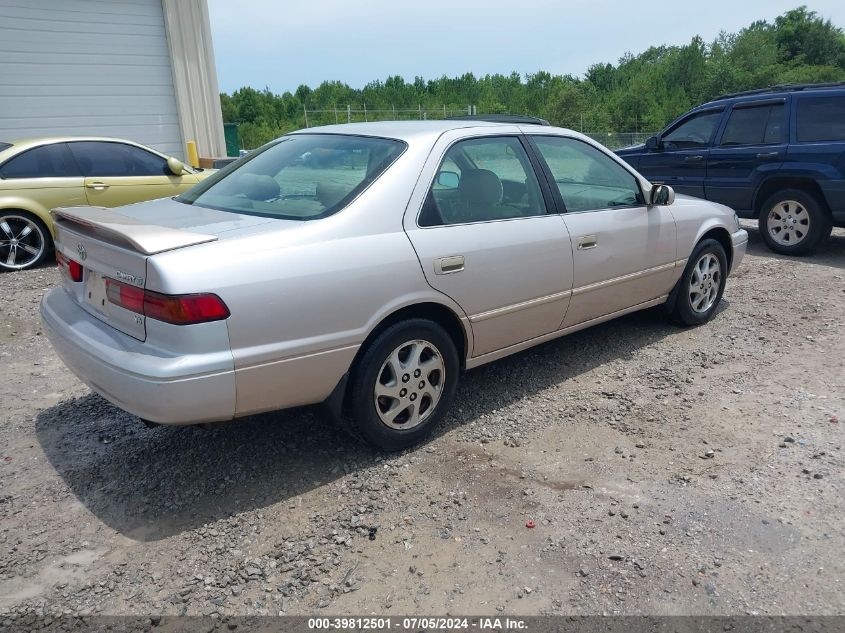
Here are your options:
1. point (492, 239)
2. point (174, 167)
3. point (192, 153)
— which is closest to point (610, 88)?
point (192, 153)

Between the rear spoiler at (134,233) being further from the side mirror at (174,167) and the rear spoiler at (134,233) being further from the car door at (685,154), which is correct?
the car door at (685,154)

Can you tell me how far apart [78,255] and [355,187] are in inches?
55.2

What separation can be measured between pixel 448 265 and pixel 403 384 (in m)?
0.65

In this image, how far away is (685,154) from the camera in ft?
29.5

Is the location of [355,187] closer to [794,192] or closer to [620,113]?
[794,192]

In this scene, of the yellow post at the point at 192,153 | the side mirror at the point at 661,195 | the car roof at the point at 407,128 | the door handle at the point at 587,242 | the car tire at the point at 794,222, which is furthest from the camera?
the yellow post at the point at 192,153

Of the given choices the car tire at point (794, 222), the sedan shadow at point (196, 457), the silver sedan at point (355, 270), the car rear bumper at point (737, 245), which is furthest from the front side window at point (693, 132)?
the sedan shadow at point (196, 457)

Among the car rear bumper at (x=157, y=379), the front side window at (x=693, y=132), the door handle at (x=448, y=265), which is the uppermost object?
the front side window at (x=693, y=132)

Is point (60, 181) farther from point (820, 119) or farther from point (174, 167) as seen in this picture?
point (820, 119)

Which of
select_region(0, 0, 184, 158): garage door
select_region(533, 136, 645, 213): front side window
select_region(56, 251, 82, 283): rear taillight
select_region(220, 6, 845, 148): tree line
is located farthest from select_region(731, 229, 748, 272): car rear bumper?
select_region(220, 6, 845, 148): tree line

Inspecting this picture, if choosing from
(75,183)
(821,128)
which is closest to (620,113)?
(821,128)

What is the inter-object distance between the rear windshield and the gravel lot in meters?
1.26

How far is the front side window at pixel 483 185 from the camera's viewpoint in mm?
3602

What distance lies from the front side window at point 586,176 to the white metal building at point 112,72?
33.0 feet
